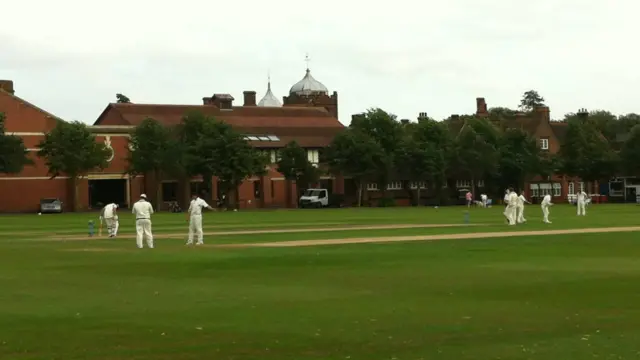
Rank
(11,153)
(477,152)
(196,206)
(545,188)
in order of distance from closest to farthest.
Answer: (196,206) < (11,153) < (477,152) < (545,188)

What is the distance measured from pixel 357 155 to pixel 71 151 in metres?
26.2

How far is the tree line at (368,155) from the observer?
88812mm

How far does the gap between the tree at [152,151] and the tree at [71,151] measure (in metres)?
2.79

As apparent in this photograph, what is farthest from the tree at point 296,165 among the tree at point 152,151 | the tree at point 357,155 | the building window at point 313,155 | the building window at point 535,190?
the building window at point 535,190

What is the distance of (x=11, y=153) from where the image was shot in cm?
8444

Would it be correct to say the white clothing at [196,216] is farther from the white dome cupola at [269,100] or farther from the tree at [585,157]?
the white dome cupola at [269,100]

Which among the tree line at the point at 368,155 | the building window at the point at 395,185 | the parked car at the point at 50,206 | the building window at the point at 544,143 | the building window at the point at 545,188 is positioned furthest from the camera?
the building window at the point at 544,143

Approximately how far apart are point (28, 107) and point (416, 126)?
3705 centimetres

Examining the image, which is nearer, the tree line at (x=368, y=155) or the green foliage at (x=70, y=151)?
the green foliage at (x=70, y=151)

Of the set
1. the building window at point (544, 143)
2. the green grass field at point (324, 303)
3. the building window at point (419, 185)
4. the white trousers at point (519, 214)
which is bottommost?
the green grass field at point (324, 303)

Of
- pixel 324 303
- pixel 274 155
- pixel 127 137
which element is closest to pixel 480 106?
pixel 274 155

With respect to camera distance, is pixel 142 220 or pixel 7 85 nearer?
pixel 142 220

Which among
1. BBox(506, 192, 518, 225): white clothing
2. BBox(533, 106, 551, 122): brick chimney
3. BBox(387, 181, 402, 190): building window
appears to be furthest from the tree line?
BBox(506, 192, 518, 225): white clothing

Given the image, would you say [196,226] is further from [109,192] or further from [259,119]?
[259,119]
